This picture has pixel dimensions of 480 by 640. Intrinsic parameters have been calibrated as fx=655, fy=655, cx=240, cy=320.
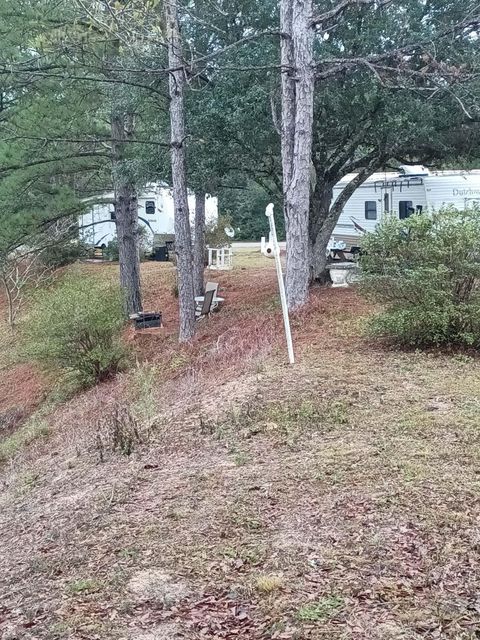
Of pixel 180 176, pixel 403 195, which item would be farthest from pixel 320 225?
pixel 403 195

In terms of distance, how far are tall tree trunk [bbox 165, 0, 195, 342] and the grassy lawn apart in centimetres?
366

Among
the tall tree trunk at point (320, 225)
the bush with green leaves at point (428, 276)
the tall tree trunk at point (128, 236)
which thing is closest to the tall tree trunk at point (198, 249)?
the tall tree trunk at point (128, 236)

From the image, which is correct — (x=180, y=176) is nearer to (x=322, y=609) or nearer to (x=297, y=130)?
(x=297, y=130)

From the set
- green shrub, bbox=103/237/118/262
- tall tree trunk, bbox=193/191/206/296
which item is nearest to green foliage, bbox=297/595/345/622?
tall tree trunk, bbox=193/191/206/296

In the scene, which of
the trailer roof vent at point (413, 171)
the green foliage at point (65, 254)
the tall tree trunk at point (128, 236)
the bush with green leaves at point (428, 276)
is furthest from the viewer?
the green foliage at point (65, 254)

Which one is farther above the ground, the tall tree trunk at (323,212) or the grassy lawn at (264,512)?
the tall tree trunk at (323,212)

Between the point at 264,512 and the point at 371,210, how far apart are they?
690 inches

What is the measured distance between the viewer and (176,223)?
10.8 metres

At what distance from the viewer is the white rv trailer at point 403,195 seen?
1775 centimetres

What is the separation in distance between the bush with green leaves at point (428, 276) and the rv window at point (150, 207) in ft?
64.2

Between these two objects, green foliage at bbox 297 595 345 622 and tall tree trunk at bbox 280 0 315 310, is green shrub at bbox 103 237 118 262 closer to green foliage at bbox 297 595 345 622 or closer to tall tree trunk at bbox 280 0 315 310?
tall tree trunk at bbox 280 0 315 310

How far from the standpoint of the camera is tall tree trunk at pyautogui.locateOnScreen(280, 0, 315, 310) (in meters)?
9.68

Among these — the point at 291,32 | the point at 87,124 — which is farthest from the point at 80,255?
the point at 291,32

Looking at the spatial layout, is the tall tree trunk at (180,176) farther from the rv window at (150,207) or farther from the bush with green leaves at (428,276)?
the rv window at (150,207)
